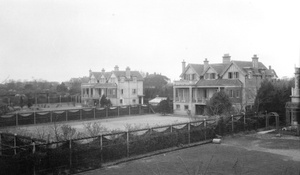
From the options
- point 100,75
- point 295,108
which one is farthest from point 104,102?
point 295,108

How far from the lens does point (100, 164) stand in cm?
1816

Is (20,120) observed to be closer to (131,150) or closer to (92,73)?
(131,150)

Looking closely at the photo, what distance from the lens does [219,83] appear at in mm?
45781

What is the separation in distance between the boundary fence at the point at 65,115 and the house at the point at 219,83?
6.52 metres

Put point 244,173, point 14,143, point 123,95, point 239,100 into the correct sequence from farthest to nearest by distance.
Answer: point 123,95
point 239,100
point 14,143
point 244,173

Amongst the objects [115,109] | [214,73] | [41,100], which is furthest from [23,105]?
[214,73]

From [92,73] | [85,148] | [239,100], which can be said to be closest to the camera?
[85,148]

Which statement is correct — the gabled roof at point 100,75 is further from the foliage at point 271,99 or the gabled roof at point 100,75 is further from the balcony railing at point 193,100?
the foliage at point 271,99

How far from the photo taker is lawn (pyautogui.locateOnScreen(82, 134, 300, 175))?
54.7 feet

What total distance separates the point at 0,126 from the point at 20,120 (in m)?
2.46

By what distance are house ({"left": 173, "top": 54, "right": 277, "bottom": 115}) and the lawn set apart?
1825cm

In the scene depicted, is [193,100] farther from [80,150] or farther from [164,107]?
[80,150]

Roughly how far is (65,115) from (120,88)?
2168 cm

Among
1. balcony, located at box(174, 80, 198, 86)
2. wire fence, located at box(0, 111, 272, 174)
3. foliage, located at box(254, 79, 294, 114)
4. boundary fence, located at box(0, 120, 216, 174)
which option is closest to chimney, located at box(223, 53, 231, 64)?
balcony, located at box(174, 80, 198, 86)
